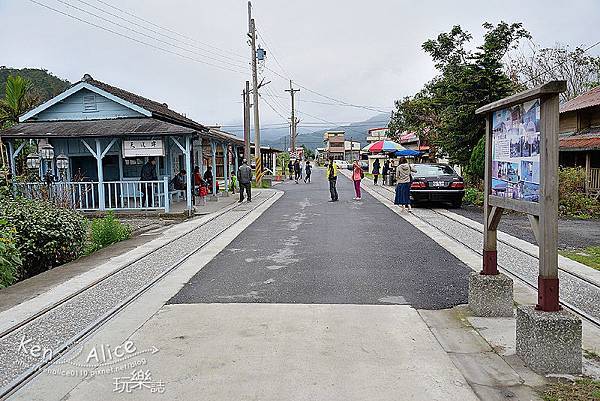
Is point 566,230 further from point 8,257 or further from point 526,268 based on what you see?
point 8,257

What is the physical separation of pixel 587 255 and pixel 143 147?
13.3 metres

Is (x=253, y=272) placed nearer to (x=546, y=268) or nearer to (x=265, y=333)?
(x=265, y=333)

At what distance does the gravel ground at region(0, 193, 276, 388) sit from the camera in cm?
519

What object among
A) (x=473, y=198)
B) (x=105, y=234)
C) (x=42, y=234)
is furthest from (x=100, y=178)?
(x=473, y=198)

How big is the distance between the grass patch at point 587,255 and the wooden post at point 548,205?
467cm

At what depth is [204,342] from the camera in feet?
17.9

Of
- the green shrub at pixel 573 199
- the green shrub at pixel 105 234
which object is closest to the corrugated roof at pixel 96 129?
the green shrub at pixel 105 234

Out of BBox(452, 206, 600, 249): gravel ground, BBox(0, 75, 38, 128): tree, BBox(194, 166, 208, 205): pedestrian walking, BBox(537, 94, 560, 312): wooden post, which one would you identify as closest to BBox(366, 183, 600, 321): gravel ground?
BBox(452, 206, 600, 249): gravel ground

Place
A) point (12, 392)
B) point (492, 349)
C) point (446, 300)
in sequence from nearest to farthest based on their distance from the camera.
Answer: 1. point (12, 392)
2. point (492, 349)
3. point (446, 300)

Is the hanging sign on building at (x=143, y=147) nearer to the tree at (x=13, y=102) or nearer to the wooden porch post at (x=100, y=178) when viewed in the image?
the wooden porch post at (x=100, y=178)

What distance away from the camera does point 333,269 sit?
8.86 meters

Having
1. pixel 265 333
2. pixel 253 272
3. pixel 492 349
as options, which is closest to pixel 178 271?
pixel 253 272

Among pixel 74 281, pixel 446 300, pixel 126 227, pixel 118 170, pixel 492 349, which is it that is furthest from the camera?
pixel 118 170

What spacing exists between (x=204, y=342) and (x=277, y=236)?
7324mm
